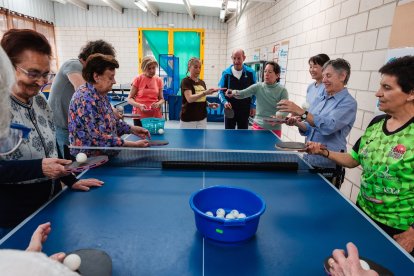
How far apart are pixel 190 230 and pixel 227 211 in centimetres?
26

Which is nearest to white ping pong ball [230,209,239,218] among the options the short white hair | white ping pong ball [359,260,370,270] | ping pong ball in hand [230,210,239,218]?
ping pong ball in hand [230,210,239,218]

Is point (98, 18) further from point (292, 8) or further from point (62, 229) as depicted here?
point (62, 229)

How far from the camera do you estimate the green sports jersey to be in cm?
150

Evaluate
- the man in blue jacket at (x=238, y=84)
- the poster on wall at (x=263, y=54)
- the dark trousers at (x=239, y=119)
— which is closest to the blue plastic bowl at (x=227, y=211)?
the man in blue jacket at (x=238, y=84)

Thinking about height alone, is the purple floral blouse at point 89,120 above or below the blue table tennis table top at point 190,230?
above

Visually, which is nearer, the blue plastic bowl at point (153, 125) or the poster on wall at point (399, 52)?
the poster on wall at point (399, 52)

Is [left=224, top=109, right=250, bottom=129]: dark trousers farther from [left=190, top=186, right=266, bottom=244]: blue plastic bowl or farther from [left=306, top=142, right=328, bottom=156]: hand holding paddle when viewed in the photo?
[left=190, top=186, right=266, bottom=244]: blue plastic bowl

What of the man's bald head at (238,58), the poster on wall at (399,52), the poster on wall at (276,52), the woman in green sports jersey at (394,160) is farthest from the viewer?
the poster on wall at (276,52)

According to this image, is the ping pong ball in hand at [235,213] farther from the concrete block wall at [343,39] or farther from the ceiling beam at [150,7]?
the ceiling beam at [150,7]

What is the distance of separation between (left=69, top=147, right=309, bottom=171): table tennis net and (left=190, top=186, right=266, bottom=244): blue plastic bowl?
668 millimetres

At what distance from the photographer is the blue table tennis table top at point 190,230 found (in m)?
1.11

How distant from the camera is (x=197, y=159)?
2.30m

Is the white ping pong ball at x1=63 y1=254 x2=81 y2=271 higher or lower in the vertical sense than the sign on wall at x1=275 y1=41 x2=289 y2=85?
lower

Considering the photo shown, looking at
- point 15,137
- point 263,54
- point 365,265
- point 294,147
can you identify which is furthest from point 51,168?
point 263,54
